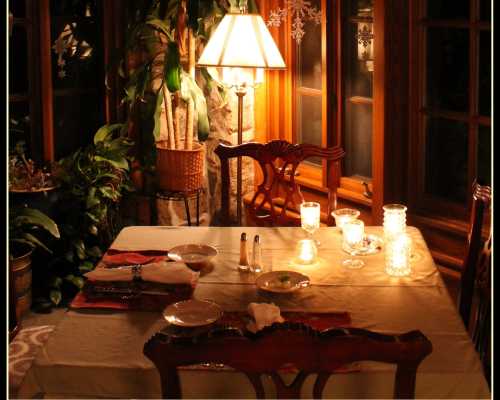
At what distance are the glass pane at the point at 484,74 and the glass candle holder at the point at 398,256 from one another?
3.59ft

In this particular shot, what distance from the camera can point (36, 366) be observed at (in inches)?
79.0

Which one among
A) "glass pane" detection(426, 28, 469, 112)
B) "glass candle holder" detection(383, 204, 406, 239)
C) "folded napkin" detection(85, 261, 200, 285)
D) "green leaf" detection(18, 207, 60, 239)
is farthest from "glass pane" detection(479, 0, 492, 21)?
"green leaf" detection(18, 207, 60, 239)

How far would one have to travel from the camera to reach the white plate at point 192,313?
216 centimetres

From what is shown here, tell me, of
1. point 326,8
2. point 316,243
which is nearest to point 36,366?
point 316,243

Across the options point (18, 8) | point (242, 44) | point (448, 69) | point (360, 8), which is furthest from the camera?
point (18, 8)

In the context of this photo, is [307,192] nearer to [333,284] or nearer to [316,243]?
[316,243]

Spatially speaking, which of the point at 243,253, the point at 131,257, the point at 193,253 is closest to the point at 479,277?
the point at 243,253

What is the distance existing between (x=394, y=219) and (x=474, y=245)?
0.93 feet

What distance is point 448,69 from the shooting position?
366cm

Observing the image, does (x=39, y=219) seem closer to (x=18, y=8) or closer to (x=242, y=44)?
(x=18, y=8)

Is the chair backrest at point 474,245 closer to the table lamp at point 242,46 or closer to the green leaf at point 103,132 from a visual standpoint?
the table lamp at point 242,46

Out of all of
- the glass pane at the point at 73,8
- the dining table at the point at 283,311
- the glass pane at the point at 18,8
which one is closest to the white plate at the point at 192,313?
the dining table at the point at 283,311

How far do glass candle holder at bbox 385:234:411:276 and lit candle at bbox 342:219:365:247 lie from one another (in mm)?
155

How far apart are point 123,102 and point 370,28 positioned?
1.26 metres
